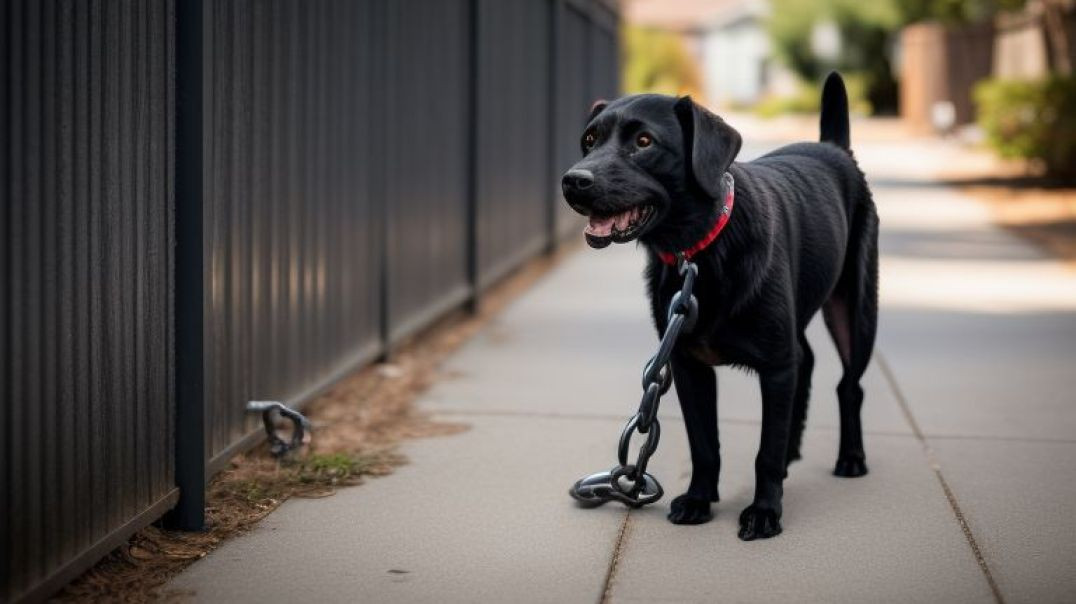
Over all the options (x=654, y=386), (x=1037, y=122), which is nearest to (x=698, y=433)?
(x=654, y=386)

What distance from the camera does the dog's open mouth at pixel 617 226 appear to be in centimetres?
449

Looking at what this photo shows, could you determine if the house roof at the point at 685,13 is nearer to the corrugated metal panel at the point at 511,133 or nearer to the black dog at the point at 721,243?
the corrugated metal panel at the point at 511,133

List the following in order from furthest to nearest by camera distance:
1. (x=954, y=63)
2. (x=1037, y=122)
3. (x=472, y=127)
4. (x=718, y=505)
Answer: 1. (x=954, y=63)
2. (x=1037, y=122)
3. (x=472, y=127)
4. (x=718, y=505)

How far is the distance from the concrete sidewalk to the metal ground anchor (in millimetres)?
435

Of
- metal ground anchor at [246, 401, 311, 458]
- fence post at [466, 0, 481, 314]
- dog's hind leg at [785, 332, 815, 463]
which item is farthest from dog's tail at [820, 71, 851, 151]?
fence post at [466, 0, 481, 314]

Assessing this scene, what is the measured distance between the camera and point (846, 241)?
559 centimetres

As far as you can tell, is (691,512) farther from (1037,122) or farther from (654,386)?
(1037,122)

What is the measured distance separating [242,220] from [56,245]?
1.70m

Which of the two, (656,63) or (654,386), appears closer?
(654,386)

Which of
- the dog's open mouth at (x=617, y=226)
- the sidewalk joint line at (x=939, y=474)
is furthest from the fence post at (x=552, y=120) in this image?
the dog's open mouth at (x=617, y=226)

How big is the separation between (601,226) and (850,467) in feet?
5.92


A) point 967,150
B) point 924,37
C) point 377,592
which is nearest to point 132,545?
point 377,592

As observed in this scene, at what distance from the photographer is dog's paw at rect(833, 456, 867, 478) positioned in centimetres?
575

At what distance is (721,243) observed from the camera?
15.6 ft
